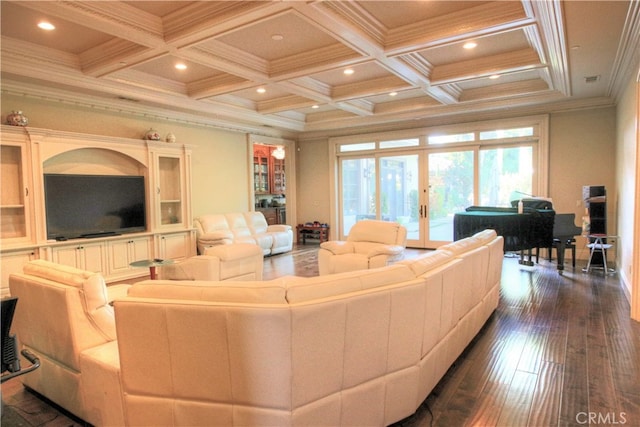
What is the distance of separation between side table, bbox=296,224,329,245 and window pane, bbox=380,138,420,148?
253 cm

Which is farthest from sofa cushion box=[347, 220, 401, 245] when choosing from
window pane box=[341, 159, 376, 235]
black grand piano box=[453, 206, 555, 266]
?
window pane box=[341, 159, 376, 235]

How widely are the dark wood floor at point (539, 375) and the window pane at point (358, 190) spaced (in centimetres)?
520

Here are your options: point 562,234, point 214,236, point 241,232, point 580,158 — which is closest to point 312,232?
point 241,232

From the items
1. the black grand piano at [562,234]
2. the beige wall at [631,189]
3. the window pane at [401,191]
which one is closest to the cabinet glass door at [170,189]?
the window pane at [401,191]

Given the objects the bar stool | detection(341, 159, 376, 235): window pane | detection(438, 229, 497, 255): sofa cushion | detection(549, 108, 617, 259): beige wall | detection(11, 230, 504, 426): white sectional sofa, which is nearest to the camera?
detection(11, 230, 504, 426): white sectional sofa

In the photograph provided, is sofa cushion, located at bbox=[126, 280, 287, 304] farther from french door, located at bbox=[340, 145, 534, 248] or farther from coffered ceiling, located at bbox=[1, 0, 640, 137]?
french door, located at bbox=[340, 145, 534, 248]

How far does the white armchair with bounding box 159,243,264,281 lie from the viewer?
4.73m

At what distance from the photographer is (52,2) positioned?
3111 millimetres

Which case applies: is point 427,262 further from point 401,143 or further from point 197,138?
point 401,143

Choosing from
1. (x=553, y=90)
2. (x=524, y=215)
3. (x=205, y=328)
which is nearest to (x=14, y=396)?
(x=205, y=328)

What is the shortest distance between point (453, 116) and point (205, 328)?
7442 mm

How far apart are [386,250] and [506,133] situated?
14.2 feet

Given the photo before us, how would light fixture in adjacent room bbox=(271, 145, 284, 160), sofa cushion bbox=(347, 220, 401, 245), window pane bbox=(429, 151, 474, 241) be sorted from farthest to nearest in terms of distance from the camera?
light fixture in adjacent room bbox=(271, 145, 284, 160), window pane bbox=(429, 151, 474, 241), sofa cushion bbox=(347, 220, 401, 245)

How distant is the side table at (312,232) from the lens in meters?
9.61
